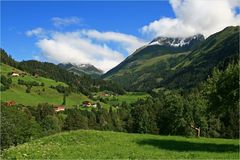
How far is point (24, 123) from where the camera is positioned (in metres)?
120

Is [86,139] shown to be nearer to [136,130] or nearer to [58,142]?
[58,142]

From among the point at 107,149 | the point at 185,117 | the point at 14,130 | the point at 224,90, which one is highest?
the point at 224,90

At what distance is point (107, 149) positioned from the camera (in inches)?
1344

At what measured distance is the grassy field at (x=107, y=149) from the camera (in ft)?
97.2

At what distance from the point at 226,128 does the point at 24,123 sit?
77844mm

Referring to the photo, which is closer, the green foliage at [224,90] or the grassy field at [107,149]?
the grassy field at [107,149]

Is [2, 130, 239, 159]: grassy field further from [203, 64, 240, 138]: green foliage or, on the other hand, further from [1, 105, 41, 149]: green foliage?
[1, 105, 41, 149]: green foliage

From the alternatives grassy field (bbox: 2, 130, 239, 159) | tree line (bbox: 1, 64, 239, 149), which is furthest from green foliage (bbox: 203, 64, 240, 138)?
grassy field (bbox: 2, 130, 239, 159)

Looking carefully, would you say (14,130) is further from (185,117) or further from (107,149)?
(107,149)

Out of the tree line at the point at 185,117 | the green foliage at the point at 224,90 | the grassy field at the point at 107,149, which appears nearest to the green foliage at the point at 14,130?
the tree line at the point at 185,117

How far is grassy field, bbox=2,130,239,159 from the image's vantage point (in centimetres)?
2964

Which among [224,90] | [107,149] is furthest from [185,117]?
[107,149]

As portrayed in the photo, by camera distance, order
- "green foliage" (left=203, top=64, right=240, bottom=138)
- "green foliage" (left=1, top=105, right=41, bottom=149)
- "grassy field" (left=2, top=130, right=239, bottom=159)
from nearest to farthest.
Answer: "grassy field" (left=2, top=130, right=239, bottom=159), "green foliage" (left=203, top=64, right=240, bottom=138), "green foliage" (left=1, top=105, right=41, bottom=149)

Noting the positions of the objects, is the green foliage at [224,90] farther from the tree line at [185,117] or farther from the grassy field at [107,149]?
the grassy field at [107,149]
